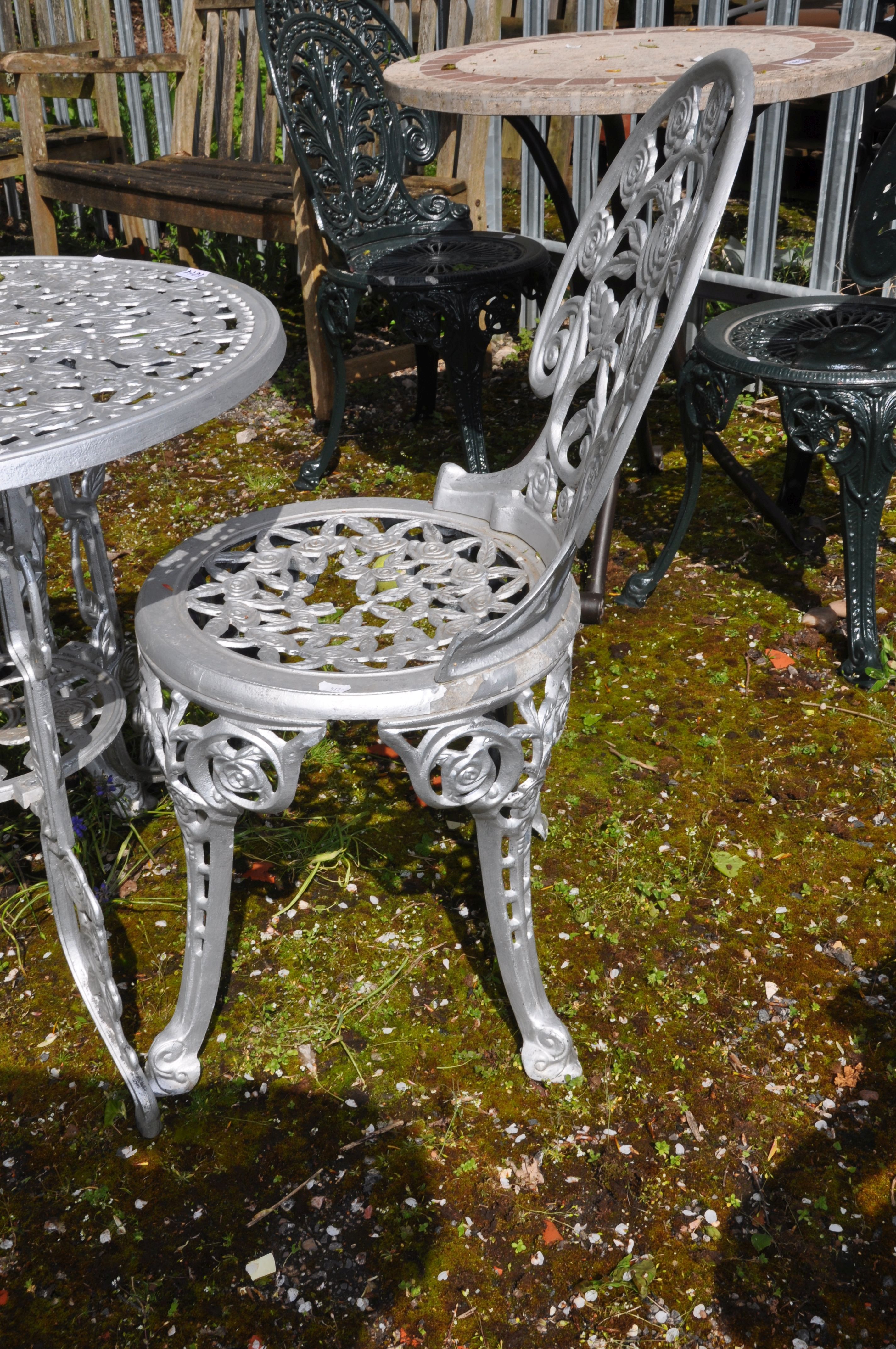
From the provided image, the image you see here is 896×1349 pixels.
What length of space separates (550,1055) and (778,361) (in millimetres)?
1698

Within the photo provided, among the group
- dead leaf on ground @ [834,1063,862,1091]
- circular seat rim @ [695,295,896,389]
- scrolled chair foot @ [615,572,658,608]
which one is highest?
circular seat rim @ [695,295,896,389]

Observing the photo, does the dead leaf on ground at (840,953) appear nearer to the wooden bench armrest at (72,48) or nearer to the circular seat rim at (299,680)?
the circular seat rim at (299,680)

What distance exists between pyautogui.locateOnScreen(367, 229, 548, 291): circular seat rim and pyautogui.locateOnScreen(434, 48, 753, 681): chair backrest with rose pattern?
48.9 inches

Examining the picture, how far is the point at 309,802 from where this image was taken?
252 cm

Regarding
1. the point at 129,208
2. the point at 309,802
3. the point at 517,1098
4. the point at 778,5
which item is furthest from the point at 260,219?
the point at 517,1098

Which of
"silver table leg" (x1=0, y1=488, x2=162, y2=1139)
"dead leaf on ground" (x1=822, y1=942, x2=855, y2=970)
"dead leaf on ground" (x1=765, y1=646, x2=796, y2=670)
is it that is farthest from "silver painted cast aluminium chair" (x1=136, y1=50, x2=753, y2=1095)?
"dead leaf on ground" (x1=765, y1=646, x2=796, y2=670)

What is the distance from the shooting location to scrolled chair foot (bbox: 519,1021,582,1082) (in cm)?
180

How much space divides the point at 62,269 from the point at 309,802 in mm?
1236

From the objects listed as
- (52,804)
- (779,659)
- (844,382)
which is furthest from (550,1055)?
A: (844,382)

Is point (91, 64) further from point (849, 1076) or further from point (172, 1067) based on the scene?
point (849, 1076)

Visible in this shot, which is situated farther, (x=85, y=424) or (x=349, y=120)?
(x=349, y=120)

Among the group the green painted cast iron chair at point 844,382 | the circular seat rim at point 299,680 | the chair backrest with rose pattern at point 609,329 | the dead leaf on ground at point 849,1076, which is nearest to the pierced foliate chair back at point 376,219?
the green painted cast iron chair at point 844,382

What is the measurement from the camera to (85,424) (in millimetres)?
1379

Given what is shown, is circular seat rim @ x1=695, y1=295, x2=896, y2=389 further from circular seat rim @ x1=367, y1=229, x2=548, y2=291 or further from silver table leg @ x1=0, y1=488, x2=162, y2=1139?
silver table leg @ x1=0, y1=488, x2=162, y2=1139
